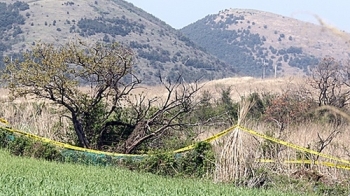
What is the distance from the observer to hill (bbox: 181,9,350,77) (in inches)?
5039

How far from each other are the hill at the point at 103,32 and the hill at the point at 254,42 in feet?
69.1

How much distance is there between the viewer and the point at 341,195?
13.6m

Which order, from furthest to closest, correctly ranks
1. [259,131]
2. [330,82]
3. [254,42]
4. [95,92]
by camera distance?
[254,42], [330,82], [95,92], [259,131]

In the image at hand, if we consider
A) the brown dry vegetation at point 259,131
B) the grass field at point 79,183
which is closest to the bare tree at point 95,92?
the brown dry vegetation at point 259,131

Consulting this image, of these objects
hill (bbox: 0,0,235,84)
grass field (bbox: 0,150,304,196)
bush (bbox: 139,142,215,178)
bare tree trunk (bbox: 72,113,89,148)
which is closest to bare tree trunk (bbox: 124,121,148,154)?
bare tree trunk (bbox: 72,113,89,148)

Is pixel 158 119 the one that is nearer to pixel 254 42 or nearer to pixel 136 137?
pixel 136 137

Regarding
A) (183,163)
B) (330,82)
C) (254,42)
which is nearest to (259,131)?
(183,163)

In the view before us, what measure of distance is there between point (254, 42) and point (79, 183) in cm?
14011

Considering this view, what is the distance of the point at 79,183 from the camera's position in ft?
35.6

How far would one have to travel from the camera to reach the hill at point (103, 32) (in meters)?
89.2

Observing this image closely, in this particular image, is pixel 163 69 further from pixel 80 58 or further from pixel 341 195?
pixel 341 195

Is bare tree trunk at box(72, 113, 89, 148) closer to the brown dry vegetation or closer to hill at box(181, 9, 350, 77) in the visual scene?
the brown dry vegetation

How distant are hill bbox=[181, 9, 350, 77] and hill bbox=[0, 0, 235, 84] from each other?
829 inches

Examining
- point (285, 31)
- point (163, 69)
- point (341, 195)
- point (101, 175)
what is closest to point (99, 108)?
point (101, 175)
